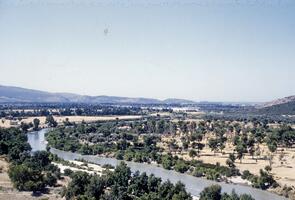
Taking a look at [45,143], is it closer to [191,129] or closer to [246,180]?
[191,129]

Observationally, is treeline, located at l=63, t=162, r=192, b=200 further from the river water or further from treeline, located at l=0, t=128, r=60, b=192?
the river water

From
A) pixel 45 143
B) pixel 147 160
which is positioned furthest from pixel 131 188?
pixel 45 143

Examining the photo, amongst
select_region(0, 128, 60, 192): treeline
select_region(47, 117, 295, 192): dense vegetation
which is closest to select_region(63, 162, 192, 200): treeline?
select_region(0, 128, 60, 192): treeline

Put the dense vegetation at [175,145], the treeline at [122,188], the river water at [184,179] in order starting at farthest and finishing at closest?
the dense vegetation at [175,145], the river water at [184,179], the treeline at [122,188]

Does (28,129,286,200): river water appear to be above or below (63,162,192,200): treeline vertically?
below

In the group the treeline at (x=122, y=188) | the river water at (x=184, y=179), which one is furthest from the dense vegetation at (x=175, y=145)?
the treeline at (x=122, y=188)

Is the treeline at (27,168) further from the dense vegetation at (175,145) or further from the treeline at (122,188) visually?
the dense vegetation at (175,145)

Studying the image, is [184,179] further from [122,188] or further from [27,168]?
[27,168]

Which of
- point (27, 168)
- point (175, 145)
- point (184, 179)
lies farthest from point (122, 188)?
point (175, 145)
